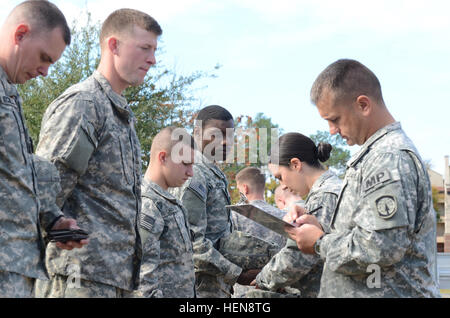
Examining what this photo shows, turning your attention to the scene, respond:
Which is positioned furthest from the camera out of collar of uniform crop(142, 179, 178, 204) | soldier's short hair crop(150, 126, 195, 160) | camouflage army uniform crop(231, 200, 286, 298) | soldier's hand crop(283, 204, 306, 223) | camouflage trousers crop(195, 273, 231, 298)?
camouflage army uniform crop(231, 200, 286, 298)

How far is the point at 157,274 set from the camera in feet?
16.8

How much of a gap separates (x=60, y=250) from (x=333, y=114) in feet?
6.24

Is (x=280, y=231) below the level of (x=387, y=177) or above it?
below

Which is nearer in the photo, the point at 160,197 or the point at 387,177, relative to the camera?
the point at 387,177

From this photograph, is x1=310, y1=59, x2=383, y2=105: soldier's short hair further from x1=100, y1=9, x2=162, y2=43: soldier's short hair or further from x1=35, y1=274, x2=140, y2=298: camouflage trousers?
x1=35, y1=274, x2=140, y2=298: camouflage trousers

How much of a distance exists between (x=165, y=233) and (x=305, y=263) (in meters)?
1.22

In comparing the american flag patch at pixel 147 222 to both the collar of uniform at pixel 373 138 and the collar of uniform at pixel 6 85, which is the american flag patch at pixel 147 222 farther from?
the collar of uniform at pixel 373 138

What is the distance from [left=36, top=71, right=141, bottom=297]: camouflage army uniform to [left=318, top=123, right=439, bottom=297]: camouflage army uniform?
1306 millimetres

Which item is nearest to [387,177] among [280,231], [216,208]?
[280,231]

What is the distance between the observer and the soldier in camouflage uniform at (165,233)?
492 cm

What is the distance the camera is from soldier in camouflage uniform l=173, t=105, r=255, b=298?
571cm

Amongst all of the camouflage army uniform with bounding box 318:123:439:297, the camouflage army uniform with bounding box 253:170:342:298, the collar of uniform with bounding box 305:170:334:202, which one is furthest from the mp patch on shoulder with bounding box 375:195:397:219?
the collar of uniform with bounding box 305:170:334:202

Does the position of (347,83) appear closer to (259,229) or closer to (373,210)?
(373,210)
